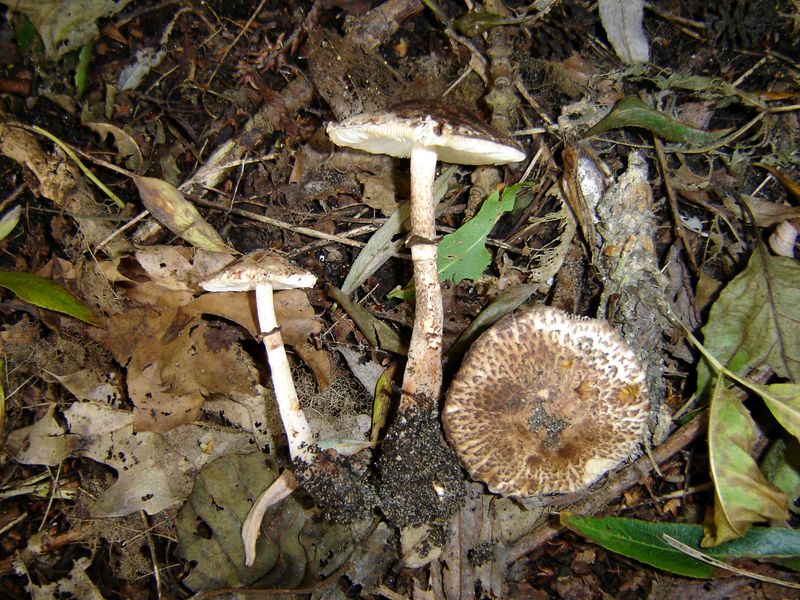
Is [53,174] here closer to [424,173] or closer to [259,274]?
[259,274]

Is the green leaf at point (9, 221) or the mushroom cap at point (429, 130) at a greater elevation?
the mushroom cap at point (429, 130)

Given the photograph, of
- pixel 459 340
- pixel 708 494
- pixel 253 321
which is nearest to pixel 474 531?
pixel 459 340

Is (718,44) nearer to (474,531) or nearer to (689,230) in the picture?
(689,230)

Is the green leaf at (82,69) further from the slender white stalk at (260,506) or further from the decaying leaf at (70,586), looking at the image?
the decaying leaf at (70,586)

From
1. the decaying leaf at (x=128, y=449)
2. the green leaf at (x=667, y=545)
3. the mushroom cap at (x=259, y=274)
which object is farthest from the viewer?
the decaying leaf at (x=128, y=449)

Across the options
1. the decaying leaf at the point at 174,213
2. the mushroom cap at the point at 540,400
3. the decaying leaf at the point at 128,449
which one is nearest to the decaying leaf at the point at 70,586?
the decaying leaf at the point at 128,449

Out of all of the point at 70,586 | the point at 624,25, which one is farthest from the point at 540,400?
the point at 70,586

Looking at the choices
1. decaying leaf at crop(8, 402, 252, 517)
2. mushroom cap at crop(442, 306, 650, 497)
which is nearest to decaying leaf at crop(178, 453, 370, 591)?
decaying leaf at crop(8, 402, 252, 517)
